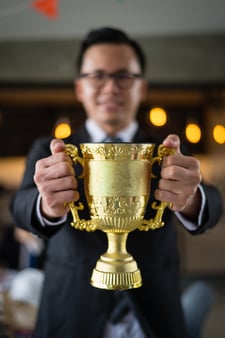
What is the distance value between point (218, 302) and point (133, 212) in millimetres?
3000

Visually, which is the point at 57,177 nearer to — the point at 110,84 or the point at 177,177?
the point at 177,177

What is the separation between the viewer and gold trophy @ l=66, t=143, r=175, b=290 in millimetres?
592

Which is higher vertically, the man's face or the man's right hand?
the man's face

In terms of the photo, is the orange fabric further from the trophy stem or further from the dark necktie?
the trophy stem

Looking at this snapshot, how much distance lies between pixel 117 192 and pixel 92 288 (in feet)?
1.28

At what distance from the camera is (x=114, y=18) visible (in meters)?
2.40

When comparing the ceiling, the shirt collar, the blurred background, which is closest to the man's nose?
the shirt collar

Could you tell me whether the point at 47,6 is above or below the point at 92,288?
above

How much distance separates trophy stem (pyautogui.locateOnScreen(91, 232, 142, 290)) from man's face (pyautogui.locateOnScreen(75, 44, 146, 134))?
35 centimetres

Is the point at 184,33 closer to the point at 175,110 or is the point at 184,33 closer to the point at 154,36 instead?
the point at 154,36

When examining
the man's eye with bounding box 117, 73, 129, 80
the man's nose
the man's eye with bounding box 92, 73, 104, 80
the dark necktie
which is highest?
the man's eye with bounding box 92, 73, 104, 80

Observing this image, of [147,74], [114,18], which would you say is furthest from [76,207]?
[147,74]

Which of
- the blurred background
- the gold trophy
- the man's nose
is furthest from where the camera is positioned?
the blurred background

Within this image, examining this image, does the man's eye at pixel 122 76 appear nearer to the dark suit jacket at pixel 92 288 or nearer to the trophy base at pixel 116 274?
the dark suit jacket at pixel 92 288
